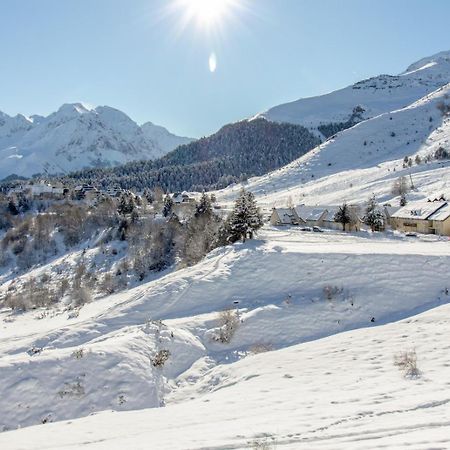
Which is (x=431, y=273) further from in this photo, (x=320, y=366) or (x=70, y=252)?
(x=70, y=252)

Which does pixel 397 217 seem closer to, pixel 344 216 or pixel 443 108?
pixel 344 216

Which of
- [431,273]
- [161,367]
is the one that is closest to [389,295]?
[431,273]

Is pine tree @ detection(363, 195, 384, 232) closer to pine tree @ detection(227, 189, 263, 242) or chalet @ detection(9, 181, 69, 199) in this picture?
pine tree @ detection(227, 189, 263, 242)

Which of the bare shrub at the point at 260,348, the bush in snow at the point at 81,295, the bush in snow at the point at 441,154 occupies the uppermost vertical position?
the bush in snow at the point at 441,154

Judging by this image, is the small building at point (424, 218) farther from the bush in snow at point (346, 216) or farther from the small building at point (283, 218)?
the small building at point (283, 218)

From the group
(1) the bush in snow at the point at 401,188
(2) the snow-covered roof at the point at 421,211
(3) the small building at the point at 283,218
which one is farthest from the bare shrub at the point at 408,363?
(1) the bush in snow at the point at 401,188

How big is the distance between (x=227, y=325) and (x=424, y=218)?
4190 centimetres

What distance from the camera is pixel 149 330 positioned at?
22547 mm

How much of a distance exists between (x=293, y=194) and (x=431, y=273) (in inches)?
3281

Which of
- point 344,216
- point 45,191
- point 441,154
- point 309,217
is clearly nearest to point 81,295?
point 309,217

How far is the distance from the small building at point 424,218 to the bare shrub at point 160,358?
147ft

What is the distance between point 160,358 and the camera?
2002 centimetres

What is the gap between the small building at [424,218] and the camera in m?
53.2

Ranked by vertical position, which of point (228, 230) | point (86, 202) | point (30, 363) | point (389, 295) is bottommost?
point (389, 295)
